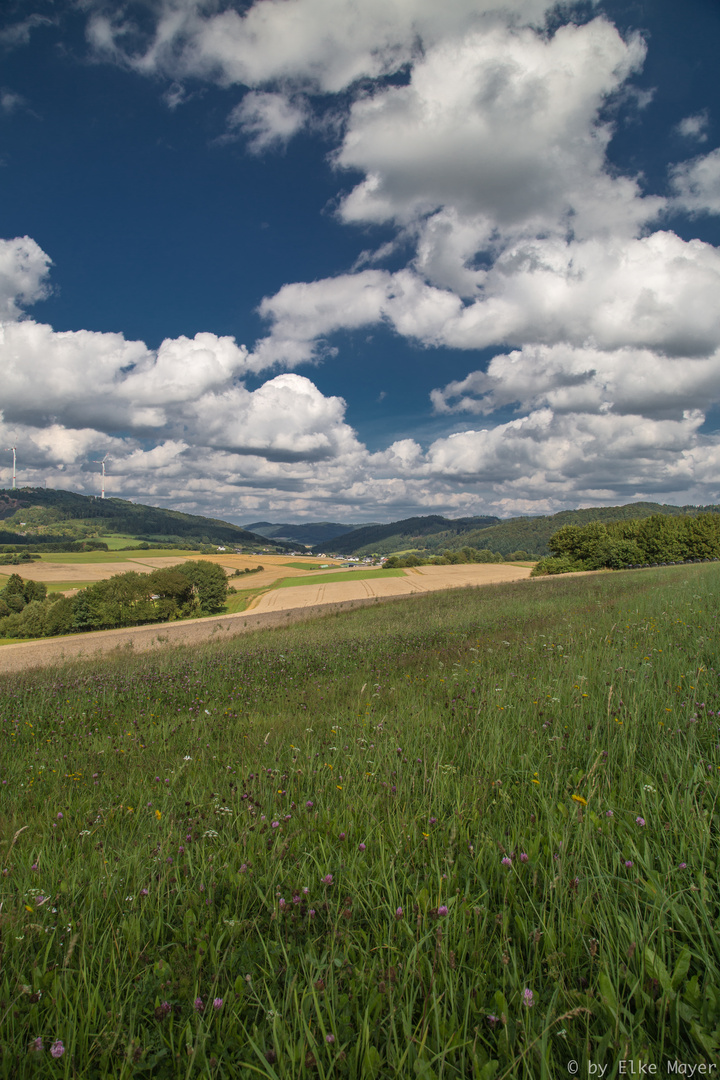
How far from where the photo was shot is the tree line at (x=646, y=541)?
88.6 m

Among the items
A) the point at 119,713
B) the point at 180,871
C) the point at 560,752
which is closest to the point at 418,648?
the point at 119,713

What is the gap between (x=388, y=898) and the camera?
250cm

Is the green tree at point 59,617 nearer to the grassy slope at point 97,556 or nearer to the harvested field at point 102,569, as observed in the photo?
the harvested field at point 102,569

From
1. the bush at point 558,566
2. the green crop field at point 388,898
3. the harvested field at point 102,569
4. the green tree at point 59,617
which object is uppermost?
the green crop field at point 388,898

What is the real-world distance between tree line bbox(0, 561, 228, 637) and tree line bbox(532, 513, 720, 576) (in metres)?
62.7

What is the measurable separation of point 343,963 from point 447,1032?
49cm

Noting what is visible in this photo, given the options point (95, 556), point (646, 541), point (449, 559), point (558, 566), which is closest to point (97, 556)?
point (95, 556)

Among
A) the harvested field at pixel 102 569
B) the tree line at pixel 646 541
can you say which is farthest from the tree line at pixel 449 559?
the tree line at pixel 646 541

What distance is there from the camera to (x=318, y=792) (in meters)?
3.88

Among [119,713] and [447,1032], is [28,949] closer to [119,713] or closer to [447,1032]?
[447,1032]

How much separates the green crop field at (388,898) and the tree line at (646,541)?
3468 inches

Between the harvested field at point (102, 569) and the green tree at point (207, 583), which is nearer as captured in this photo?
the green tree at point (207, 583)

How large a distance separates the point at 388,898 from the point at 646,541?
11066 centimetres

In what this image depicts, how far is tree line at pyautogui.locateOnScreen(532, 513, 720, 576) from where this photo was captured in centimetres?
8858
